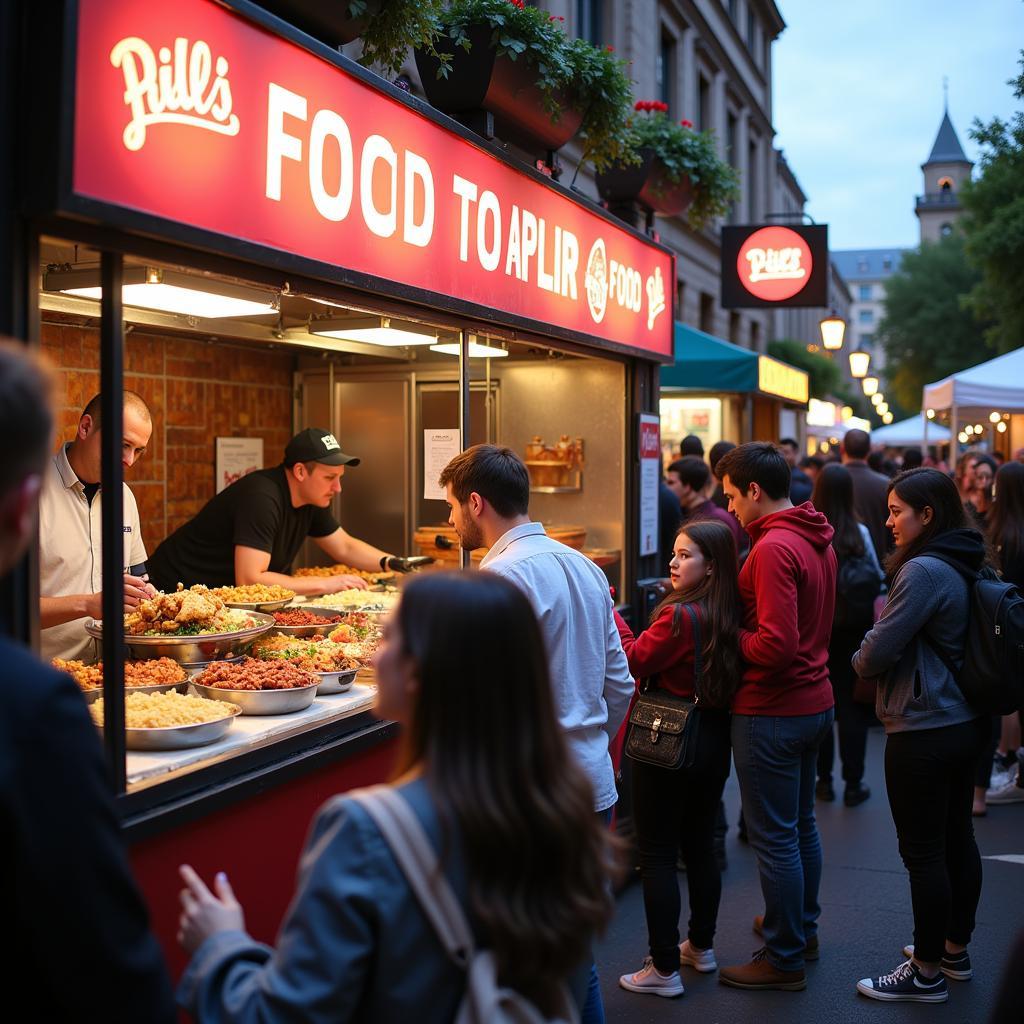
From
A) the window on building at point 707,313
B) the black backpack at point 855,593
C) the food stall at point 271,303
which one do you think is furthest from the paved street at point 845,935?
the window on building at point 707,313

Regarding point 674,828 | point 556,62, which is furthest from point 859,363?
point 674,828

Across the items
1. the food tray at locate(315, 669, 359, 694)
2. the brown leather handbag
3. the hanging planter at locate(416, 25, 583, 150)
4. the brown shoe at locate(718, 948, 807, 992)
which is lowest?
the brown shoe at locate(718, 948, 807, 992)

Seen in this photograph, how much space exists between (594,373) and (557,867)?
5.39 metres

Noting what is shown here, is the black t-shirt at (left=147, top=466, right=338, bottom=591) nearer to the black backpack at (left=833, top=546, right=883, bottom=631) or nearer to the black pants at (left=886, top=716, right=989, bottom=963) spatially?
the black pants at (left=886, top=716, right=989, bottom=963)

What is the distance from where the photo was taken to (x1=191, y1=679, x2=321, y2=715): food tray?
143 inches

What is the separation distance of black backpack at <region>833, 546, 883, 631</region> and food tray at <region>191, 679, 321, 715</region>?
4228 millimetres

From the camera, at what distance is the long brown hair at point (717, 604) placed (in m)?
4.34

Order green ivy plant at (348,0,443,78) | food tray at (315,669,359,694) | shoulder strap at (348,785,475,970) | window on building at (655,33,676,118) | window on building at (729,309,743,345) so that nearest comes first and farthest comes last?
shoulder strap at (348,785,475,970)
green ivy plant at (348,0,443,78)
food tray at (315,669,359,694)
window on building at (655,33,676,118)
window on building at (729,309,743,345)

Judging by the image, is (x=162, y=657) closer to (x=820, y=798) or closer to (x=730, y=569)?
(x=730, y=569)

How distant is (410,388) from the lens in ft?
23.4

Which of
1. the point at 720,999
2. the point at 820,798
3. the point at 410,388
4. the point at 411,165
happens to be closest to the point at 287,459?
the point at 410,388

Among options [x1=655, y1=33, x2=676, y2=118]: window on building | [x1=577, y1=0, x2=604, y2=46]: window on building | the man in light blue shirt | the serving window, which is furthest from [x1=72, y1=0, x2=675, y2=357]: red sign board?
[x1=655, y1=33, x2=676, y2=118]: window on building

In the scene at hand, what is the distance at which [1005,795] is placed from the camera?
7.21 m

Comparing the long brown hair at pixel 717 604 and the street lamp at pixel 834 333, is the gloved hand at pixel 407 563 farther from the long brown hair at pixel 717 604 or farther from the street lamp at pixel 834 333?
the street lamp at pixel 834 333
